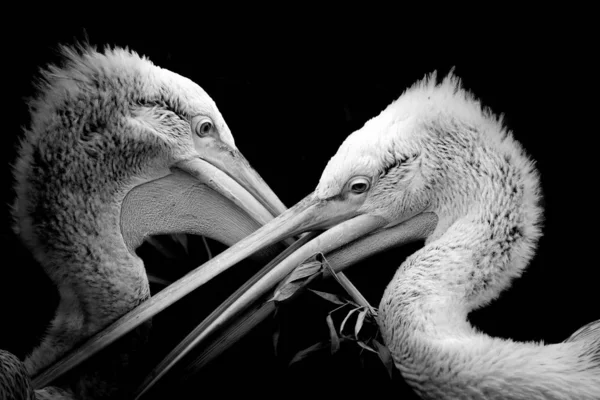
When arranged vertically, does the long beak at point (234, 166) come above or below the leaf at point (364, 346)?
above

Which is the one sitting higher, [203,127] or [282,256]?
[203,127]

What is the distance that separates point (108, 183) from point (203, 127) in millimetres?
278

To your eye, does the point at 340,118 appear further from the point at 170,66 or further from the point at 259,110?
the point at 170,66

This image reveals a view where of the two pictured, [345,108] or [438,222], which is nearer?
[438,222]

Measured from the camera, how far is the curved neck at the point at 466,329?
4.48ft

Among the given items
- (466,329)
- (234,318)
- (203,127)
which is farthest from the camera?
(203,127)

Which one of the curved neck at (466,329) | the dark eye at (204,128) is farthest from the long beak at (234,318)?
the dark eye at (204,128)

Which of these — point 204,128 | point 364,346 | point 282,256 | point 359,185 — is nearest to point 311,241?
point 282,256

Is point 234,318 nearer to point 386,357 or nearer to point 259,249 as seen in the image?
point 259,249

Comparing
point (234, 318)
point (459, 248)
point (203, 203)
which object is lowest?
point (234, 318)

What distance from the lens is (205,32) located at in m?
2.09

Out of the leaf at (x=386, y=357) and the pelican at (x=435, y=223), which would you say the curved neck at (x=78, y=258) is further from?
the leaf at (x=386, y=357)

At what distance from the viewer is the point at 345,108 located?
2113mm

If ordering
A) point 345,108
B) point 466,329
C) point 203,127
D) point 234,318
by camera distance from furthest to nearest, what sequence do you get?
point 345,108 < point 203,127 < point 234,318 < point 466,329
